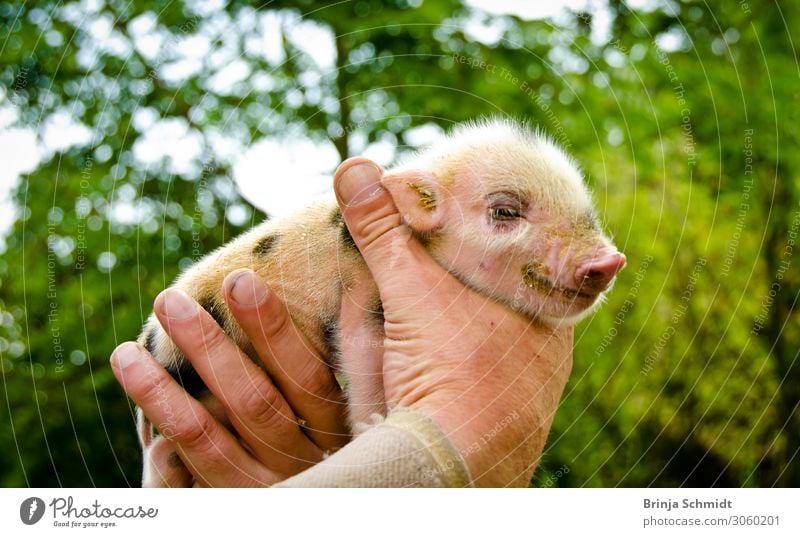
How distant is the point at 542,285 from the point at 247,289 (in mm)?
543

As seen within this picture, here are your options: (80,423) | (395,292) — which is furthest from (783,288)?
(80,423)

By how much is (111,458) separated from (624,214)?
2.15 m

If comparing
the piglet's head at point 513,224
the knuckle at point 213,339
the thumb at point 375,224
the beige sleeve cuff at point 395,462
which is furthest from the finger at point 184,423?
the piglet's head at point 513,224

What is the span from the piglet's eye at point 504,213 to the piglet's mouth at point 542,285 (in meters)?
0.10

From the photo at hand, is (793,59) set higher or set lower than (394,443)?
higher

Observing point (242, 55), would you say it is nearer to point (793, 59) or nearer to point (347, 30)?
point (347, 30)

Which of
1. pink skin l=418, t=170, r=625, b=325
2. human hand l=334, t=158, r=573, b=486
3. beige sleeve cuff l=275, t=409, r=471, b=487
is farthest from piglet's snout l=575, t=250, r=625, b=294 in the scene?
beige sleeve cuff l=275, t=409, r=471, b=487

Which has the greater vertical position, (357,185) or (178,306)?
(357,185)

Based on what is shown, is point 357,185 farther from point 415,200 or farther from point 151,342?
point 151,342

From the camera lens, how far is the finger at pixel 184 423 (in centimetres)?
147

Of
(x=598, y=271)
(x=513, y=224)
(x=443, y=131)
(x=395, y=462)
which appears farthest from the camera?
(x=443, y=131)

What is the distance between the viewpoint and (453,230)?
145 centimetres

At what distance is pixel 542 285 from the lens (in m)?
1.38

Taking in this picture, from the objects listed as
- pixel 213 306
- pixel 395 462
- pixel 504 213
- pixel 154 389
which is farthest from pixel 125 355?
pixel 504 213
